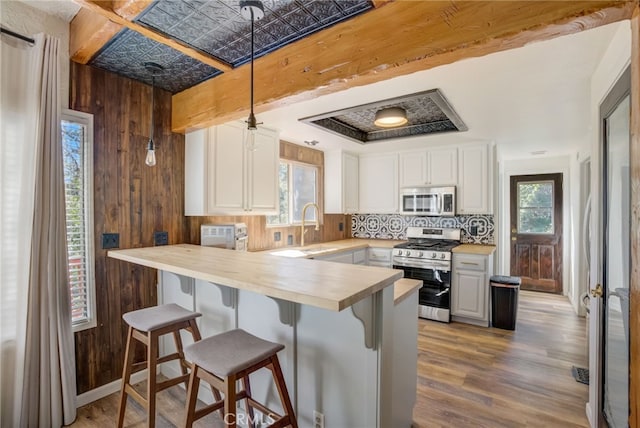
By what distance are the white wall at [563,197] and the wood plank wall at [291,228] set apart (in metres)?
2.43

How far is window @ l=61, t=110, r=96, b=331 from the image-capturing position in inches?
78.8

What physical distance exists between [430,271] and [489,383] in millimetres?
1479

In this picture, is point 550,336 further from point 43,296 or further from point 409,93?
point 43,296

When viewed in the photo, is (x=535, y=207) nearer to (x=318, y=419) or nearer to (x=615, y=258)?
(x=615, y=258)

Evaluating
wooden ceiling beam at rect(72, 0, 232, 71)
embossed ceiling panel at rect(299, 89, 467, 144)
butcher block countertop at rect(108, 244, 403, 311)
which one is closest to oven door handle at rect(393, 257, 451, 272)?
embossed ceiling panel at rect(299, 89, 467, 144)

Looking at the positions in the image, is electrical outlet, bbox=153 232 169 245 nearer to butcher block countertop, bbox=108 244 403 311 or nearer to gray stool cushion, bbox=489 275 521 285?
butcher block countertop, bbox=108 244 403 311

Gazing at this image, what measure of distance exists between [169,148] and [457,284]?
342 centimetres

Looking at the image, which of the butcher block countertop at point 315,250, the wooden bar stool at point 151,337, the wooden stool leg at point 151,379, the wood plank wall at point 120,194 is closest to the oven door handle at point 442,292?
the butcher block countertop at point 315,250

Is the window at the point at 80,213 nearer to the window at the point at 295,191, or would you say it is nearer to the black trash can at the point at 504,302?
the window at the point at 295,191

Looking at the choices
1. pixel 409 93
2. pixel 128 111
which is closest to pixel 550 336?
pixel 409 93

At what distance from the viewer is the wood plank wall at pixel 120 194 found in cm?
210

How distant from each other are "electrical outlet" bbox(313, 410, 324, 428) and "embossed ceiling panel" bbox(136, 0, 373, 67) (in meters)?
2.03

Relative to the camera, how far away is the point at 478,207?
3.83m

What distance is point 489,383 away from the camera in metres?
2.37
